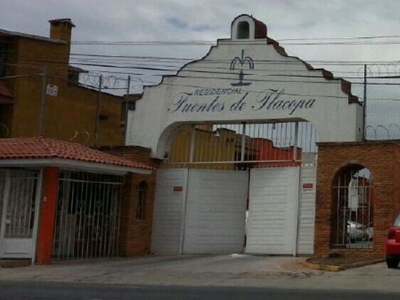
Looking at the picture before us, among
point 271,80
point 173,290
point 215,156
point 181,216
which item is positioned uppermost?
point 271,80

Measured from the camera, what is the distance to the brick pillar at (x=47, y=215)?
65.3 ft

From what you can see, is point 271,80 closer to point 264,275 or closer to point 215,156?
Result: point 215,156

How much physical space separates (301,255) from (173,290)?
833 centimetres

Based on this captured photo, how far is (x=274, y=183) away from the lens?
22.1 metres

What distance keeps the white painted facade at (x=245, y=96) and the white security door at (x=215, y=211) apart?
5.66 ft

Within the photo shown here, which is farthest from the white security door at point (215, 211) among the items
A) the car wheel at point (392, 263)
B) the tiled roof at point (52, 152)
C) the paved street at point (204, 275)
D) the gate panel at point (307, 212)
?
the car wheel at point (392, 263)

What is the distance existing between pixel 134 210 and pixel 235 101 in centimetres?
462

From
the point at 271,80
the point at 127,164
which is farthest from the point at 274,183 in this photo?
the point at 127,164

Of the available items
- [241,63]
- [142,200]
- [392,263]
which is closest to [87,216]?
[142,200]

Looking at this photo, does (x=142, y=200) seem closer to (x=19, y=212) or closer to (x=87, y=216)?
(x=87, y=216)

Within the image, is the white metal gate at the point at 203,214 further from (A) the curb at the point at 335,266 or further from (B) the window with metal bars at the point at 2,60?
(B) the window with metal bars at the point at 2,60

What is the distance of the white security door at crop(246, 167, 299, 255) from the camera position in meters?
21.5

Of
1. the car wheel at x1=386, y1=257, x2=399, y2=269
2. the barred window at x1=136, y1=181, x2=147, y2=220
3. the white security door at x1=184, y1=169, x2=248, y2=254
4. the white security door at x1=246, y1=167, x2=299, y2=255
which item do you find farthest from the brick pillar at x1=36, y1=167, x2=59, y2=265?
the car wheel at x1=386, y1=257, x2=399, y2=269

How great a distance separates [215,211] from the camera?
23.1 metres
